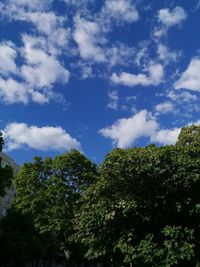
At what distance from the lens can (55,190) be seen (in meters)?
45.7

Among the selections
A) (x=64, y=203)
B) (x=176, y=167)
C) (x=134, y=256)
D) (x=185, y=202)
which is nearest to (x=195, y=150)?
(x=176, y=167)

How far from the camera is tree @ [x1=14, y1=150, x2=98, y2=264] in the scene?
141 feet

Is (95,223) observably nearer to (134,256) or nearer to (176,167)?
(134,256)

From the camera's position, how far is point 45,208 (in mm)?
44312

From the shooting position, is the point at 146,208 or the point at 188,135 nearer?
the point at 146,208

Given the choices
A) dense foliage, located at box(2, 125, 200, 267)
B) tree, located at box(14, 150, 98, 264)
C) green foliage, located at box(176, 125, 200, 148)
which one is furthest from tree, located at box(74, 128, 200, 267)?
tree, located at box(14, 150, 98, 264)

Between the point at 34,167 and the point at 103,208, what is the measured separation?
25085 millimetres

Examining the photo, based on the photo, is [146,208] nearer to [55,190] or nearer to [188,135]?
[188,135]

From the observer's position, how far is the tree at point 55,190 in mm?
43062

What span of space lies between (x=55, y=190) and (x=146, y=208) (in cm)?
2298

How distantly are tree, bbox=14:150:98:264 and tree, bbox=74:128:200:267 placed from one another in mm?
16836

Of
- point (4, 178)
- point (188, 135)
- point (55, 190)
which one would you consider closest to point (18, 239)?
point (55, 190)

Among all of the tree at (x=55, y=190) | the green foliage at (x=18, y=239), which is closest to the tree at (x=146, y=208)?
the tree at (x=55, y=190)

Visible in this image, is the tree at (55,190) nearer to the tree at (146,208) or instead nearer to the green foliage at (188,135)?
the green foliage at (188,135)
